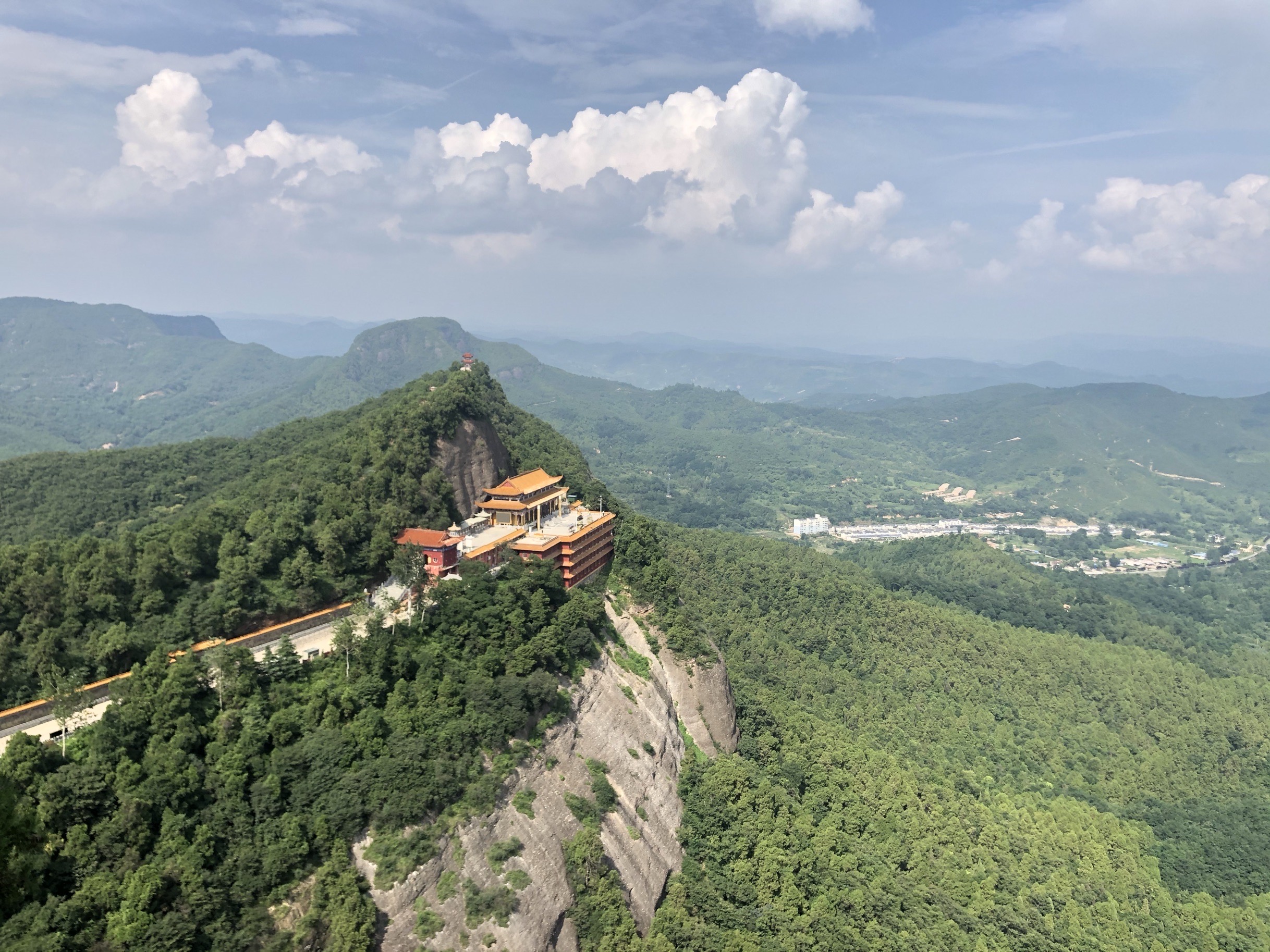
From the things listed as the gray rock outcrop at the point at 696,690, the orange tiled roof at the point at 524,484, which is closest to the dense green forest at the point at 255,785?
the gray rock outcrop at the point at 696,690

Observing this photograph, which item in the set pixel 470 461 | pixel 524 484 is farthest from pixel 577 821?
pixel 470 461

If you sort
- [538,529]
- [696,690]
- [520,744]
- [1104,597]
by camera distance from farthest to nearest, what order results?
[1104,597]
[538,529]
[696,690]
[520,744]

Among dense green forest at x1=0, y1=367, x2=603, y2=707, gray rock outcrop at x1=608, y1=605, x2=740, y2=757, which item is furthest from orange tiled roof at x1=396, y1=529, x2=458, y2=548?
gray rock outcrop at x1=608, y1=605, x2=740, y2=757

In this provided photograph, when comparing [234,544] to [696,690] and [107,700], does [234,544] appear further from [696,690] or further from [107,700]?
[696,690]

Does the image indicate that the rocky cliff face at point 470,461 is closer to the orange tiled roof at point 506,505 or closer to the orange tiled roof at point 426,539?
the orange tiled roof at point 506,505

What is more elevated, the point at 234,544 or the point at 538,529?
the point at 234,544

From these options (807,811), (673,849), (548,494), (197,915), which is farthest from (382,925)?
(548,494)
